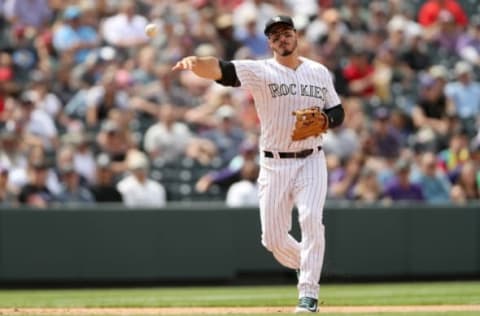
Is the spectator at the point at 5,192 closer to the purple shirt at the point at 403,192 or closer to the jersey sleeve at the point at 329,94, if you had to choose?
the purple shirt at the point at 403,192

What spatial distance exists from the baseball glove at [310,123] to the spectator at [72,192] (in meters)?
5.60

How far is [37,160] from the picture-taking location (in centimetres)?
1307

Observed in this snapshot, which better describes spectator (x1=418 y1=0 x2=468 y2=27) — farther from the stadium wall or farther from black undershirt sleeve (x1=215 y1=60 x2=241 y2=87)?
black undershirt sleeve (x1=215 y1=60 x2=241 y2=87)

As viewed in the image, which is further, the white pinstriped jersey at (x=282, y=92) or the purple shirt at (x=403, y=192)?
the purple shirt at (x=403, y=192)

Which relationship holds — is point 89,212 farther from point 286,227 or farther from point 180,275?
point 286,227

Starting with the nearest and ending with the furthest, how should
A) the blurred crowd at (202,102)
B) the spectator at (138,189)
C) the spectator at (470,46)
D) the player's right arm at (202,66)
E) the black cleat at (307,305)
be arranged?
the player's right arm at (202,66) < the black cleat at (307,305) < the spectator at (138,189) < the blurred crowd at (202,102) < the spectator at (470,46)

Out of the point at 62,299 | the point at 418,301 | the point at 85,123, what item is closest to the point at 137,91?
the point at 85,123

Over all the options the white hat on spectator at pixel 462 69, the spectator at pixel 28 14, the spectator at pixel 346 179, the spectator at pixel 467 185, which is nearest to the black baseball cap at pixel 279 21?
the spectator at pixel 346 179

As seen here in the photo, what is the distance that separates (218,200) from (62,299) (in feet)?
11.6

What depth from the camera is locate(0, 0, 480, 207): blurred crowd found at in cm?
1364

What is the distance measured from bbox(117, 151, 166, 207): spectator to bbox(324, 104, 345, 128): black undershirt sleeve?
209 inches

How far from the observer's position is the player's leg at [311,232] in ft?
26.2

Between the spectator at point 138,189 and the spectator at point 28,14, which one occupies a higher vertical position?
the spectator at point 28,14

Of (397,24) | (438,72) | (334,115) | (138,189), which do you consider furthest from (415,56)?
(334,115)
